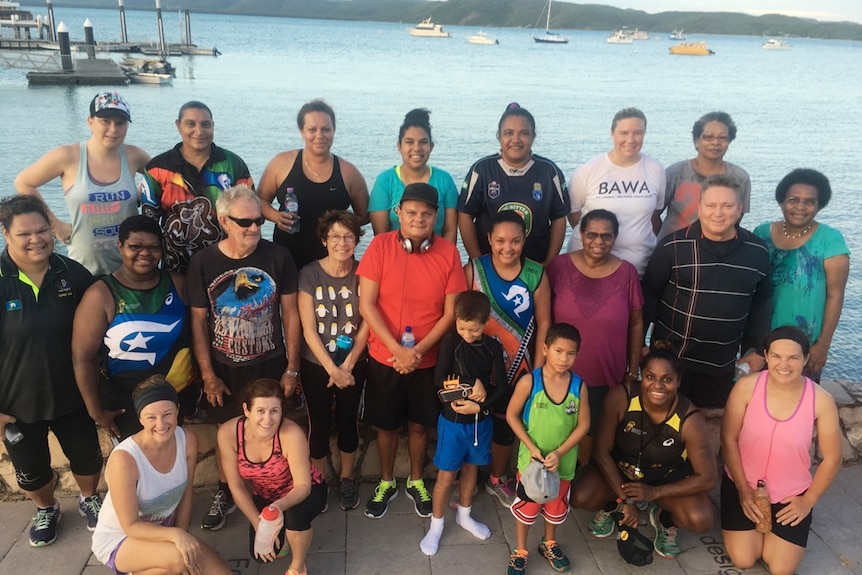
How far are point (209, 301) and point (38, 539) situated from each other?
1683mm

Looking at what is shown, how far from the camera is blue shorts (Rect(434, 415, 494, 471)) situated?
372 centimetres

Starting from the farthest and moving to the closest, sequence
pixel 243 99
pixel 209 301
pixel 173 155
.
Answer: pixel 243 99 < pixel 173 155 < pixel 209 301

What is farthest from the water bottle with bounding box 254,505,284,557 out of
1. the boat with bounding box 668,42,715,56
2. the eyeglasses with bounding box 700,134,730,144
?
the boat with bounding box 668,42,715,56

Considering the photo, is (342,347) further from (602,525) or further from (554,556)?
(602,525)

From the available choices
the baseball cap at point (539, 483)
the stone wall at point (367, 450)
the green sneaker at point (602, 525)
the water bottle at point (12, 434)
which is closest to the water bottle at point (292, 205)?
the stone wall at point (367, 450)

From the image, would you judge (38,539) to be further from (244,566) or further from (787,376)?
(787,376)

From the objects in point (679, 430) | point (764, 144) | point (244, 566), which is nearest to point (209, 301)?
point (244, 566)

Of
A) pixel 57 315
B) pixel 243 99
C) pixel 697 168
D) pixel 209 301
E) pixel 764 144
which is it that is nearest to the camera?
pixel 57 315

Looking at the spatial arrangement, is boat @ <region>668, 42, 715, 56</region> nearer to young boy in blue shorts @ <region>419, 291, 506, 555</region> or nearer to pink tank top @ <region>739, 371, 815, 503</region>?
pink tank top @ <region>739, 371, 815, 503</region>

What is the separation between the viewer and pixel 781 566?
361 cm

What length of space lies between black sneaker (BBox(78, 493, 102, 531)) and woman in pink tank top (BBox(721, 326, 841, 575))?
3791 mm

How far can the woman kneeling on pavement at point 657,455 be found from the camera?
3693mm

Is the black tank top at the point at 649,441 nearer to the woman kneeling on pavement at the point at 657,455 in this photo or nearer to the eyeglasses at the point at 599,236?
the woman kneeling on pavement at the point at 657,455

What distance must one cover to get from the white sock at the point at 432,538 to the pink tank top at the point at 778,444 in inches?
73.4
